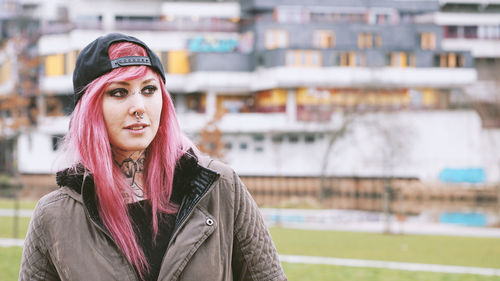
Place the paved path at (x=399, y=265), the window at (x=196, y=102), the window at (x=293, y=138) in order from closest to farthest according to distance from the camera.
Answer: the paved path at (x=399, y=265) → the window at (x=293, y=138) → the window at (x=196, y=102)

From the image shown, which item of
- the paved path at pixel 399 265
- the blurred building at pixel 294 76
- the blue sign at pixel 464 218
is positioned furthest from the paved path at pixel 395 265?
the blurred building at pixel 294 76

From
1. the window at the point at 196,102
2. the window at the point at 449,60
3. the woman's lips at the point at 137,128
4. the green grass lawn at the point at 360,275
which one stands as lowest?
the green grass lawn at the point at 360,275

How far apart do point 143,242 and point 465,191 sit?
41097mm

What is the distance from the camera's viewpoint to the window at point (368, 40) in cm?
4812

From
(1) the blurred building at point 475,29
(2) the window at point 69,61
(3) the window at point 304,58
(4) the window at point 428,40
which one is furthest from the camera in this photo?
(1) the blurred building at point 475,29

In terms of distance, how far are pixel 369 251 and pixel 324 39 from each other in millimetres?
31345

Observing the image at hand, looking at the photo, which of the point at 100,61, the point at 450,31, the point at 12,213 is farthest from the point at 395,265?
the point at 450,31

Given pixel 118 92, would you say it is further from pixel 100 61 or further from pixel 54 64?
pixel 54 64

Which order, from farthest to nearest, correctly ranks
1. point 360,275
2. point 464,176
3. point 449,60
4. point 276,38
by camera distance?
point 449,60, point 276,38, point 464,176, point 360,275

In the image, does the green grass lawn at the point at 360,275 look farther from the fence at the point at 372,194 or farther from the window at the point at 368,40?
the window at the point at 368,40

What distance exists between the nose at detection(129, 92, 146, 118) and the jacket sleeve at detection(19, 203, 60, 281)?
1.30 feet

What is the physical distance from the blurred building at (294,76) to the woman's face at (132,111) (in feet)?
141

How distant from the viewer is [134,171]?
236 cm

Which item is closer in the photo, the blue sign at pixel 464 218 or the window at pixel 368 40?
the blue sign at pixel 464 218
